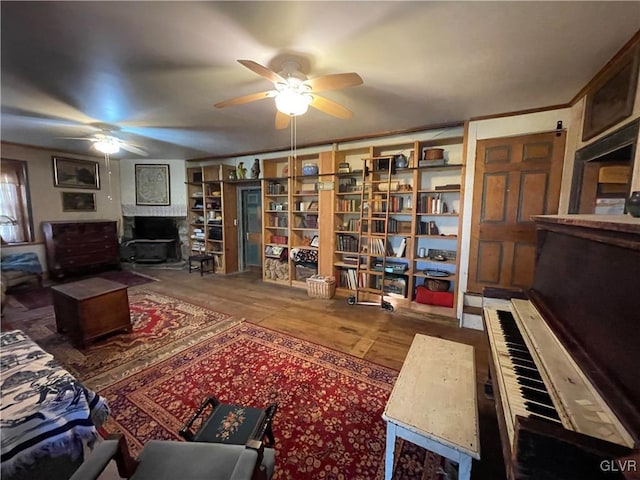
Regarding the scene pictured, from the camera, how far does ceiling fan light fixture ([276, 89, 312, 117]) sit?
1.93 m

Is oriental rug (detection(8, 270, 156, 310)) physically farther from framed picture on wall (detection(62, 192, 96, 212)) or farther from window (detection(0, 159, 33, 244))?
framed picture on wall (detection(62, 192, 96, 212))

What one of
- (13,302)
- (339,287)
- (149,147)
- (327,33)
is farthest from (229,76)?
(13,302)

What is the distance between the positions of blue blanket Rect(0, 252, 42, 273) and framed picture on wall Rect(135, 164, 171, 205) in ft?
6.78

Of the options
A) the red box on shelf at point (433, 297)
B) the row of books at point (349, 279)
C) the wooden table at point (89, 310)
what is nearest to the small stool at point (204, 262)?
the wooden table at point (89, 310)

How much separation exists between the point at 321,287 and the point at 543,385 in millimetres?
3154

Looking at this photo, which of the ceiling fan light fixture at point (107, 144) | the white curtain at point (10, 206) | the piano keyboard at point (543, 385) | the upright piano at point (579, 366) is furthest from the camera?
the white curtain at point (10, 206)

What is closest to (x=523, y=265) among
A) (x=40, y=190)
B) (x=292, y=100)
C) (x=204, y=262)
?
(x=292, y=100)

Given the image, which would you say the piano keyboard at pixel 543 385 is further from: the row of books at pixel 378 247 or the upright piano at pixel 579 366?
the row of books at pixel 378 247

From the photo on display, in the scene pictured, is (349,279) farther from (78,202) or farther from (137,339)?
(78,202)

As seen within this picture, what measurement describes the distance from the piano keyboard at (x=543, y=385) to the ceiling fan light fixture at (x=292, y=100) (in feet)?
6.57

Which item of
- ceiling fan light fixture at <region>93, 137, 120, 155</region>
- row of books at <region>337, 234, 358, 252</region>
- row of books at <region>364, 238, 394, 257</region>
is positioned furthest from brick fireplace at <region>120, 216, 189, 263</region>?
row of books at <region>364, 238, 394, 257</region>

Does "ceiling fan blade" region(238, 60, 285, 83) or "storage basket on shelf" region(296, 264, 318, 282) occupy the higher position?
"ceiling fan blade" region(238, 60, 285, 83)

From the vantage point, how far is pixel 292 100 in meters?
1.94

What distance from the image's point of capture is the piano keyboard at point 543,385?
2.69 feet
